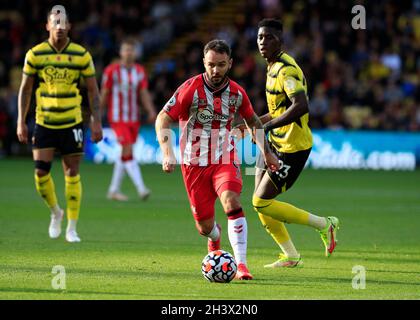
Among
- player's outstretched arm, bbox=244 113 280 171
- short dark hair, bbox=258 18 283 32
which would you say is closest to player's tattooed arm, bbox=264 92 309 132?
player's outstretched arm, bbox=244 113 280 171

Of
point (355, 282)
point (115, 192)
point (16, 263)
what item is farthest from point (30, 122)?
point (355, 282)

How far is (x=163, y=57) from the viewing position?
1219 inches

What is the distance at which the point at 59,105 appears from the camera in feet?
37.5

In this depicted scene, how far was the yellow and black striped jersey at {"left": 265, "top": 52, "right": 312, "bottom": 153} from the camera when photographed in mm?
9367

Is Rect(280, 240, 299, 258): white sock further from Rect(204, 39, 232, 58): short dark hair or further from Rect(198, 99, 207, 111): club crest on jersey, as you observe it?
Rect(204, 39, 232, 58): short dark hair

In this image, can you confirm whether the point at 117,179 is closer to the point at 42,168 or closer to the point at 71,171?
the point at 71,171

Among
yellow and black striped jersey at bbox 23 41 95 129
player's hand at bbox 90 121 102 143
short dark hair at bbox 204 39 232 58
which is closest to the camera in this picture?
short dark hair at bbox 204 39 232 58

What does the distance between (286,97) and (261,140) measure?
74 centimetres

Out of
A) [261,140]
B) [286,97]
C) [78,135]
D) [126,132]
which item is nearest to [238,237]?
[261,140]

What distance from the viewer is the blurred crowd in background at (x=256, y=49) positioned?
2562 cm

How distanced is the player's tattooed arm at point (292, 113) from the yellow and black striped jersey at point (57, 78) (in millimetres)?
3010

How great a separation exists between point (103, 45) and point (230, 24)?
451 cm

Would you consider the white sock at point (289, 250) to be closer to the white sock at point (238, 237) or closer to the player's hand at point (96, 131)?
the white sock at point (238, 237)
